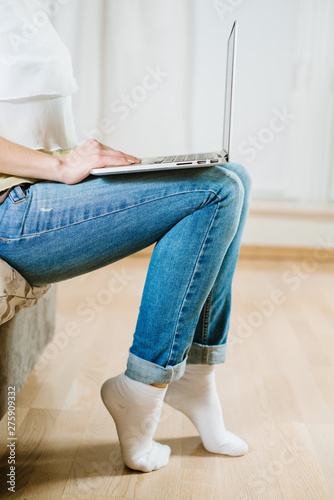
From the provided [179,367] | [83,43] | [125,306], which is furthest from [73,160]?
[83,43]

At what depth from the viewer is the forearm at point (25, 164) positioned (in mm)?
816

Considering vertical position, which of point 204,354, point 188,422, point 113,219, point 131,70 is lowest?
point 188,422

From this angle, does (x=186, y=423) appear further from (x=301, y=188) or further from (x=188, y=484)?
(x=301, y=188)

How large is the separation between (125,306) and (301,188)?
136cm

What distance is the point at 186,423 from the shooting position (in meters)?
1.15

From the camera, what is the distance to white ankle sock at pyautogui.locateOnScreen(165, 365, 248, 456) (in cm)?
102

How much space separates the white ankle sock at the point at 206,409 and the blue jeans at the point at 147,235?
152 mm

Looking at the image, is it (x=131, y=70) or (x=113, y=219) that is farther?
(x=131, y=70)

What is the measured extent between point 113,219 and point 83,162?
10 cm

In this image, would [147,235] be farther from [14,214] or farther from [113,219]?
[14,214]

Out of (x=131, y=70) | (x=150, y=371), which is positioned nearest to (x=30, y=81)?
(x=150, y=371)

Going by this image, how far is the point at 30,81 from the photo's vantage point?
2.92 feet

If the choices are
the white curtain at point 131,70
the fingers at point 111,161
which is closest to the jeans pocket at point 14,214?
the fingers at point 111,161

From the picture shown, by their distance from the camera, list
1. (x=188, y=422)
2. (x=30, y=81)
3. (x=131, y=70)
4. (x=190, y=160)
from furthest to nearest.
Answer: (x=131, y=70) < (x=188, y=422) < (x=30, y=81) < (x=190, y=160)
